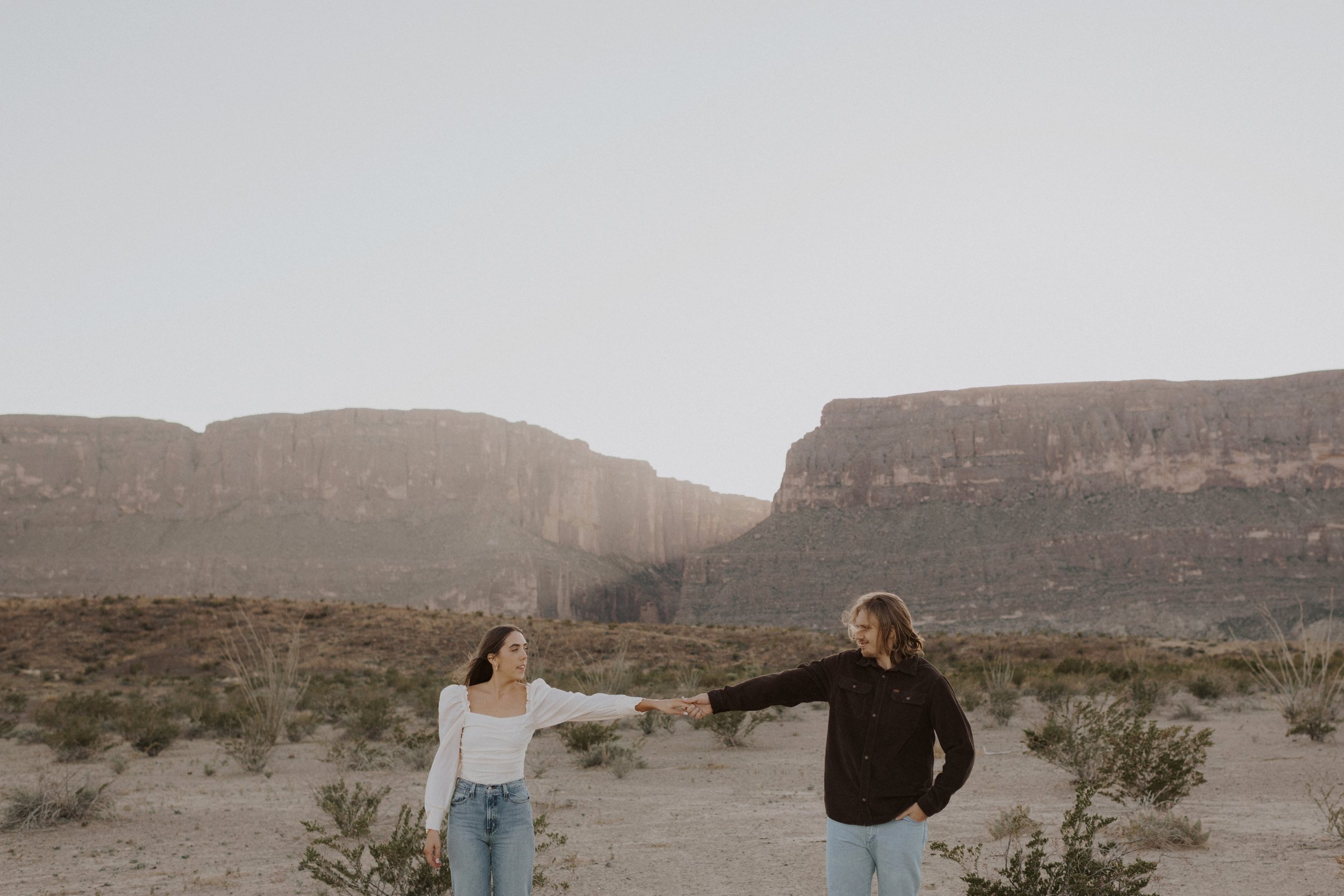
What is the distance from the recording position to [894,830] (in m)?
3.70

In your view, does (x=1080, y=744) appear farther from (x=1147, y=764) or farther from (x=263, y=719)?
(x=263, y=719)

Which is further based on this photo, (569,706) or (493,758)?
(569,706)

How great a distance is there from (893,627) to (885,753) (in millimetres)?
444

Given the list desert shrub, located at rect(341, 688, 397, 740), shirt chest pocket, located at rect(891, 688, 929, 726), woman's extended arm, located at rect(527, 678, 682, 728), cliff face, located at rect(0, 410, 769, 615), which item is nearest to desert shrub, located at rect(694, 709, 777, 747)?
desert shrub, located at rect(341, 688, 397, 740)

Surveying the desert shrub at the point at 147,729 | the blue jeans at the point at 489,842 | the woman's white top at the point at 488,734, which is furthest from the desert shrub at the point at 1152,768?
the desert shrub at the point at 147,729

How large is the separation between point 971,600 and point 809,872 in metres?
67.7

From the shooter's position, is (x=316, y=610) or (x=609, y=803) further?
(x=316, y=610)

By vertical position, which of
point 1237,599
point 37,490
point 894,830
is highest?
point 37,490

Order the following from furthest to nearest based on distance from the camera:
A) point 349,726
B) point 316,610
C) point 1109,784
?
point 316,610, point 349,726, point 1109,784

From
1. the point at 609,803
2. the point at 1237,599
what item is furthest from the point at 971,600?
the point at 609,803

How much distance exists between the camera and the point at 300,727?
17141 millimetres

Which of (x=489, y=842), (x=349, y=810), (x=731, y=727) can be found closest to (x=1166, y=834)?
(x=489, y=842)

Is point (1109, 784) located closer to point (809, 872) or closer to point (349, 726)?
point (809, 872)

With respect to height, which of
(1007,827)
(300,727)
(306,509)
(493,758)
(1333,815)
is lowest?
(300,727)
